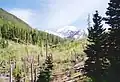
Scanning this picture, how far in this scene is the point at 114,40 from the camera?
111 ft

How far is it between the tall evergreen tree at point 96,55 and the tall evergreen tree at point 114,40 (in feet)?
8.69

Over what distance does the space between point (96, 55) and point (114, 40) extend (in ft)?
15.7

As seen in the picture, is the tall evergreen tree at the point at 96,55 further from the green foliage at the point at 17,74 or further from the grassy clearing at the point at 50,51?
the grassy clearing at the point at 50,51

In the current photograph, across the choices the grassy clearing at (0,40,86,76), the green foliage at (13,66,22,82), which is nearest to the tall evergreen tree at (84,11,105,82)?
the green foliage at (13,66,22,82)

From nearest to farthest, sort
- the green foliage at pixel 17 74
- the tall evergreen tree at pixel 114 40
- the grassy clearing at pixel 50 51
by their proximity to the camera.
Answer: the tall evergreen tree at pixel 114 40
the green foliage at pixel 17 74
the grassy clearing at pixel 50 51

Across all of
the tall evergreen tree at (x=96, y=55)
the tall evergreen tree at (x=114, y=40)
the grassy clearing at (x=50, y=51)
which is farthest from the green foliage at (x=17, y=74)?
the tall evergreen tree at (x=114, y=40)

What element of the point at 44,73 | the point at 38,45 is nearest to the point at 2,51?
the point at 38,45

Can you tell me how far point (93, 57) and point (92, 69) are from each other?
1493 mm

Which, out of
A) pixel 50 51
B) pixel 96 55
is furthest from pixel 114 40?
pixel 50 51

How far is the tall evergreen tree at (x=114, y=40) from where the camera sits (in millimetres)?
31656

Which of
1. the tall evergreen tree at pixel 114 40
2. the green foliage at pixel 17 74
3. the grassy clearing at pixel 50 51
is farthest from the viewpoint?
the grassy clearing at pixel 50 51

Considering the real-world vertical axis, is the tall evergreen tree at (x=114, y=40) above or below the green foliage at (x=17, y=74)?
above

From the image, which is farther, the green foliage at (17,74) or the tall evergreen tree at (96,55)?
the green foliage at (17,74)

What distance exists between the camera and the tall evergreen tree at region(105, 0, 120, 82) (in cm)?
3166
